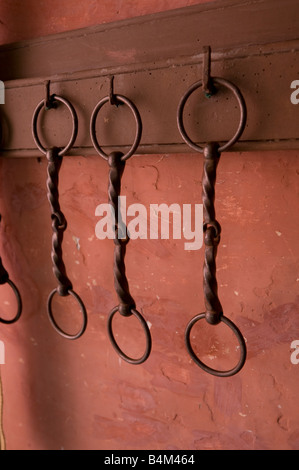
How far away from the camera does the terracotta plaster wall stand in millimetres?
621

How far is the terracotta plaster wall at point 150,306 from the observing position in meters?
0.62

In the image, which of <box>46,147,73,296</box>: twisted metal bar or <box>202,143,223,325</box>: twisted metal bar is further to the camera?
<box>46,147,73,296</box>: twisted metal bar

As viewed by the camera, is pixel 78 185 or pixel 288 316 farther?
pixel 78 185

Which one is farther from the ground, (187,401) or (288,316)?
(288,316)

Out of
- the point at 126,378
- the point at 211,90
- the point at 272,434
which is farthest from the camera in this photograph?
the point at 126,378

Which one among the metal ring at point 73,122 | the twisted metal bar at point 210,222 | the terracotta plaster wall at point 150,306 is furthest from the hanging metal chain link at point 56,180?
the twisted metal bar at point 210,222

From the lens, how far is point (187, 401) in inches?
28.5

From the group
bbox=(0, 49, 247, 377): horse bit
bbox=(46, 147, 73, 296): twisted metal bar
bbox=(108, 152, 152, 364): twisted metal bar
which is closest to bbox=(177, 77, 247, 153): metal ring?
bbox=(0, 49, 247, 377): horse bit

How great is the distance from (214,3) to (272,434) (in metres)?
0.66

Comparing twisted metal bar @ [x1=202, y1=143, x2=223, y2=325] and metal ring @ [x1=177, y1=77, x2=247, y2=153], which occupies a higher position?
metal ring @ [x1=177, y1=77, x2=247, y2=153]

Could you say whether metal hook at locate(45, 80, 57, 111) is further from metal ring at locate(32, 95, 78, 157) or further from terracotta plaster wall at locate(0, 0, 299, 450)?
terracotta plaster wall at locate(0, 0, 299, 450)

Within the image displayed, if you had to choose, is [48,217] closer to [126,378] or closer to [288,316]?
[126,378]
